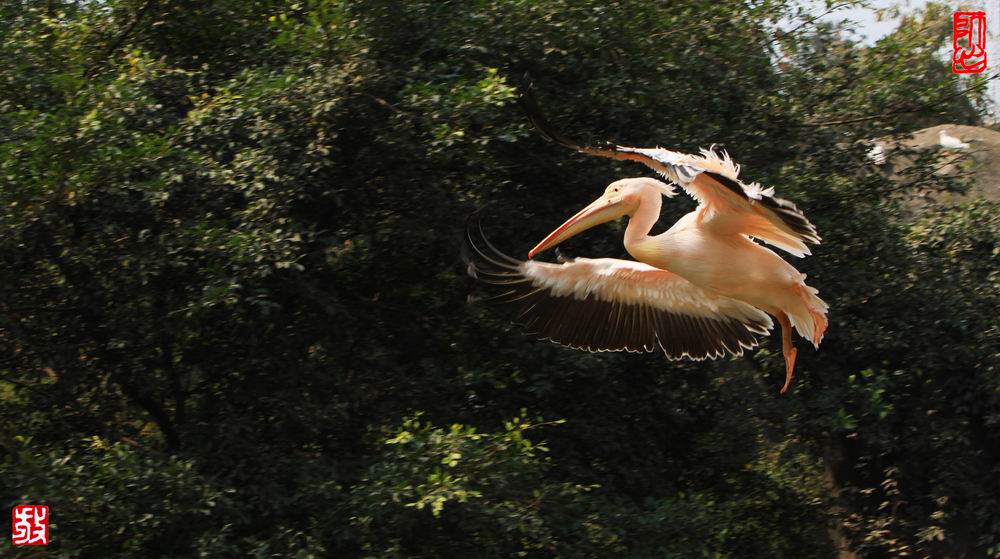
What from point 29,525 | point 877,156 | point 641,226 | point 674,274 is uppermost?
point 877,156

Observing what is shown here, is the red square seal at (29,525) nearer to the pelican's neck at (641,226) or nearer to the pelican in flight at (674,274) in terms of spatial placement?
the pelican in flight at (674,274)

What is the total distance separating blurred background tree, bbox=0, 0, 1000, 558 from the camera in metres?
6.11

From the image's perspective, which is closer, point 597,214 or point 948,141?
point 597,214

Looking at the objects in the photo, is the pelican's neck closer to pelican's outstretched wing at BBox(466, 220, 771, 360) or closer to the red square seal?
pelican's outstretched wing at BBox(466, 220, 771, 360)

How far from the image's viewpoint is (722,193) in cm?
516

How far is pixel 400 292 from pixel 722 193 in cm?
259

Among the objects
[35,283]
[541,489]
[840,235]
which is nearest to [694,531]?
[541,489]

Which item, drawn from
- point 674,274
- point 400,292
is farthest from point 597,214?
point 400,292

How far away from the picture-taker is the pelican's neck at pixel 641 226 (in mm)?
5684

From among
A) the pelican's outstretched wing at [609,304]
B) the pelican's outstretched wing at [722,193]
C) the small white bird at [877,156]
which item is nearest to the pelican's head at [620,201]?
the pelican's outstretched wing at [722,193]

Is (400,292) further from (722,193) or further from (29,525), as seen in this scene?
(722,193)

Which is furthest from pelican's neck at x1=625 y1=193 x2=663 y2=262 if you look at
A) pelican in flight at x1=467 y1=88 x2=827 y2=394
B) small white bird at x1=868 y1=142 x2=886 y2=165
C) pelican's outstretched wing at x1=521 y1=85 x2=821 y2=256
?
small white bird at x1=868 y1=142 x2=886 y2=165

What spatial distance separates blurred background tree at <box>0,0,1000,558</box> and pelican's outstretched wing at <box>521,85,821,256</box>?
103 cm

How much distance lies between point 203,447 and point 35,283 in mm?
1340
